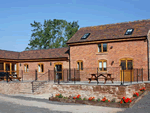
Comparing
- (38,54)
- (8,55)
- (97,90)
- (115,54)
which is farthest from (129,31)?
(8,55)

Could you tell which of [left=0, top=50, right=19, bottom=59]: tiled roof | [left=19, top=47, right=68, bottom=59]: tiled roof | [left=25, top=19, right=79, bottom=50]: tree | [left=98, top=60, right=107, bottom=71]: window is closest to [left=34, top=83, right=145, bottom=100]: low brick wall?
[left=98, top=60, right=107, bottom=71]: window

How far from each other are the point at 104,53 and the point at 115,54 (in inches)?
51.9

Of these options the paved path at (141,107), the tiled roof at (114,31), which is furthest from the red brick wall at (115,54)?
the paved path at (141,107)

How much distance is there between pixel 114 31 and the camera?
24.2 m

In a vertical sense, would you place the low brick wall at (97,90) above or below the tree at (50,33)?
below

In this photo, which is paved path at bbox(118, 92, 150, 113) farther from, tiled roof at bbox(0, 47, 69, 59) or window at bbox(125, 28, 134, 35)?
tiled roof at bbox(0, 47, 69, 59)

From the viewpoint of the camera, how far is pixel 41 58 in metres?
28.7

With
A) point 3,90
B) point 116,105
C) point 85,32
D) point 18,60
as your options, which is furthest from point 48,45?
point 116,105

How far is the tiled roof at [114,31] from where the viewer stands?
73.5ft

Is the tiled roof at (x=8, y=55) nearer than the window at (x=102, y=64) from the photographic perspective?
No

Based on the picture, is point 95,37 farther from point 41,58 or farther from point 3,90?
point 3,90

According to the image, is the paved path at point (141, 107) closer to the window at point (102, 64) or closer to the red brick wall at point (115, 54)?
the red brick wall at point (115, 54)

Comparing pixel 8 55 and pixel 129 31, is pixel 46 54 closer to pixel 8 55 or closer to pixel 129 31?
pixel 8 55

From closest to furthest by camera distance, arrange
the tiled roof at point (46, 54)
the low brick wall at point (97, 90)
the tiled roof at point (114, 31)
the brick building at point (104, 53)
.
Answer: the low brick wall at point (97, 90), the brick building at point (104, 53), the tiled roof at point (114, 31), the tiled roof at point (46, 54)
